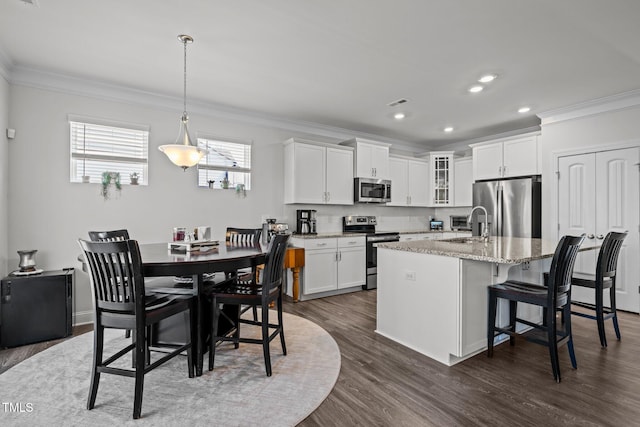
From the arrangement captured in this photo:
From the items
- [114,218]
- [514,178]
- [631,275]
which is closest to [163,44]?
[114,218]

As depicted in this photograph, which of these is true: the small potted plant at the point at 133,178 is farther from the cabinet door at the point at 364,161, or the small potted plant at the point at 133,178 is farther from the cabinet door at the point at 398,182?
the cabinet door at the point at 398,182

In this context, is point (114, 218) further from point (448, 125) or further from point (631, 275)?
point (631, 275)

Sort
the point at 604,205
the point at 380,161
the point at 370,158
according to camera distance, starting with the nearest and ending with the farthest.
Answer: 1. the point at 604,205
2. the point at 370,158
3. the point at 380,161

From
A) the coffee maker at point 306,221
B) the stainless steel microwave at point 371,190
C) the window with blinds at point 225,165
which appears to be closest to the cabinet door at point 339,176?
the stainless steel microwave at point 371,190

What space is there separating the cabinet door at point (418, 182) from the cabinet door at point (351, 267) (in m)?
1.83

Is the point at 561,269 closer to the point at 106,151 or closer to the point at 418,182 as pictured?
the point at 418,182

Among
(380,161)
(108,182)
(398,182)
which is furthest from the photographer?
(398,182)

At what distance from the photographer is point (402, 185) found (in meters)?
5.98

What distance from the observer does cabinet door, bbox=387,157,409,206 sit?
5844 millimetres

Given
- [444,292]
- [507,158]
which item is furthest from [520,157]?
[444,292]

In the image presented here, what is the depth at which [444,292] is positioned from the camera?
2543mm

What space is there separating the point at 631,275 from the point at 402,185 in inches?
130

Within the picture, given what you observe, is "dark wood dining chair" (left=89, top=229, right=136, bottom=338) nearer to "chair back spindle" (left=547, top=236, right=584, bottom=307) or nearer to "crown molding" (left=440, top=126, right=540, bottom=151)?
"chair back spindle" (left=547, top=236, right=584, bottom=307)

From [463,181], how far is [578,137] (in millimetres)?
1986
